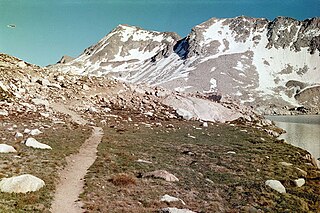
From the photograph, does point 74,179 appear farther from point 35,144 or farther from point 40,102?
point 40,102

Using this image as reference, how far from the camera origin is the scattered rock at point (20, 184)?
56.5 ft

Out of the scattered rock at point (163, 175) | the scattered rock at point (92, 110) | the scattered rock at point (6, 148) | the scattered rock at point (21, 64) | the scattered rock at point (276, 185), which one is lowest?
the scattered rock at point (276, 185)

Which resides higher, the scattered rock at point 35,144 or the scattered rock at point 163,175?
the scattered rock at point 35,144

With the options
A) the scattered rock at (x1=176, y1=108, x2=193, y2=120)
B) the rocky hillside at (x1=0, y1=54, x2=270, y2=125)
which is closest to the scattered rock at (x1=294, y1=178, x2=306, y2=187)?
the rocky hillside at (x1=0, y1=54, x2=270, y2=125)

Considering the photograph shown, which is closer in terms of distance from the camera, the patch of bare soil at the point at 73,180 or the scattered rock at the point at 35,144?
the patch of bare soil at the point at 73,180

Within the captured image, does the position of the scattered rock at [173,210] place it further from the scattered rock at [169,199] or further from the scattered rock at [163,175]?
the scattered rock at [163,175]

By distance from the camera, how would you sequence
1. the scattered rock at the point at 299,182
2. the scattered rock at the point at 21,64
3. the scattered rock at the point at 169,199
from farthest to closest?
the scattered rock at the point at 21,64 < the scattered rock at the point at 299,182 < the scattered rock at the point at 169,199

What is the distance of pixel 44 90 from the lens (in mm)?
60219

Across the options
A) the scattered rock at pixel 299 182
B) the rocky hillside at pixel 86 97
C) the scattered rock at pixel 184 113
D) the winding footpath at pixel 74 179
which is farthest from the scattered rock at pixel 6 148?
the scattered rock at pixel 184 113

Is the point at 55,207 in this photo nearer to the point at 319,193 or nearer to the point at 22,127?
the point at 319,193

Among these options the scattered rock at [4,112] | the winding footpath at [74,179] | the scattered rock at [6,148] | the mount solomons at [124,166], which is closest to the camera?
the winding footpath at [74,179]

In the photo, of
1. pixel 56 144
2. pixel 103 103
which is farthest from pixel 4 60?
pixel 56 144

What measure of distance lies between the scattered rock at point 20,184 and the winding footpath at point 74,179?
1.26 metres

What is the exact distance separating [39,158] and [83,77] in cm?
5233
